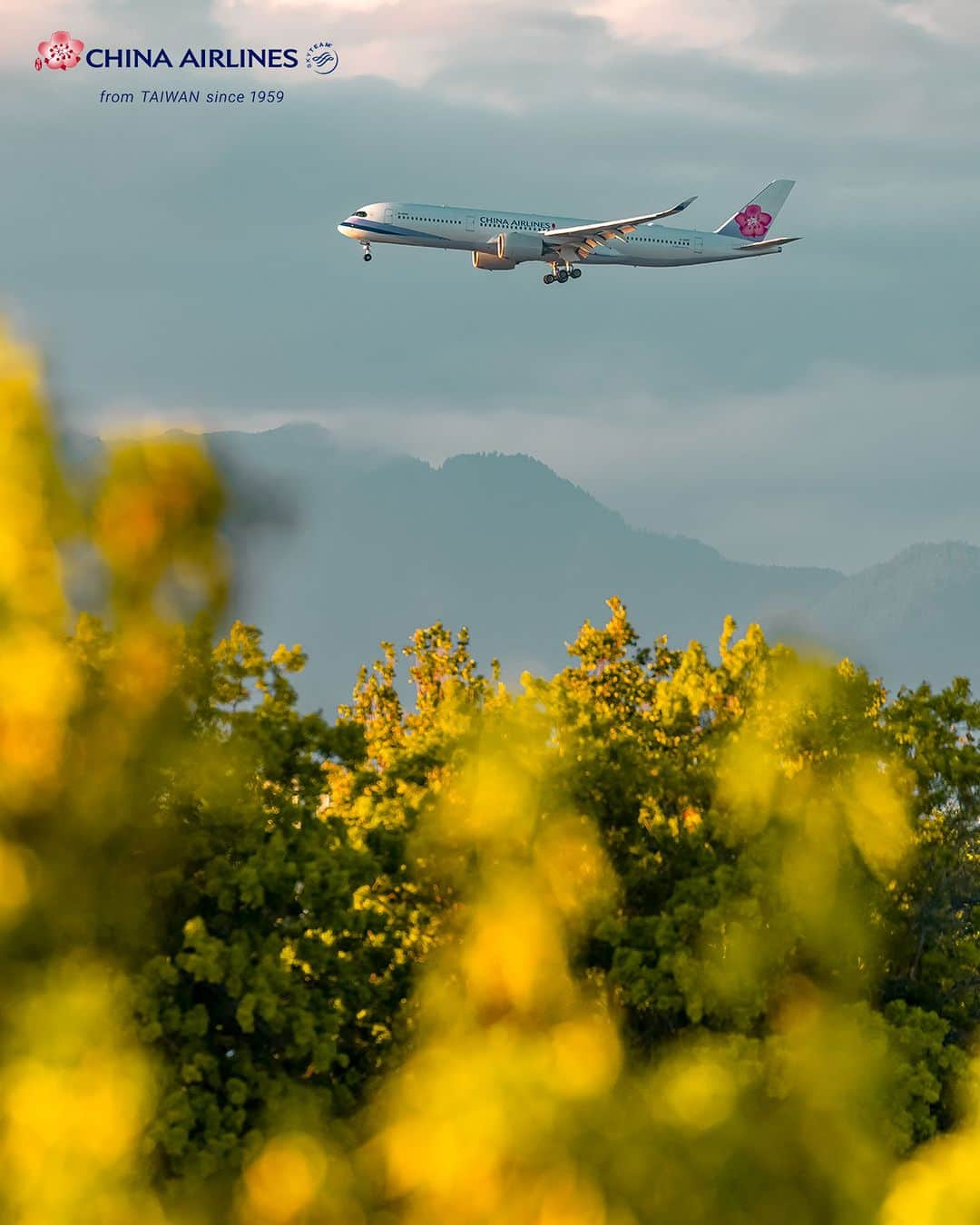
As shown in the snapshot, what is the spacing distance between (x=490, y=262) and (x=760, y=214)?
4815 cm

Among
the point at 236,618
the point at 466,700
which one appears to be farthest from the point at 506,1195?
the point at 466,700

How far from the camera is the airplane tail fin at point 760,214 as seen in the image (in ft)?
492

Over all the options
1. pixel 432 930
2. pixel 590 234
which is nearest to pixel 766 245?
pixel 590 234

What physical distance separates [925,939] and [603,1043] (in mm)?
13220

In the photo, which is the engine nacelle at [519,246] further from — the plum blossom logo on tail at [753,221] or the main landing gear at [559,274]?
the plum blossom logo on tail at [753,221]

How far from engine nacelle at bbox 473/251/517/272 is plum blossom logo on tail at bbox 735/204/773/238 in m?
43.5

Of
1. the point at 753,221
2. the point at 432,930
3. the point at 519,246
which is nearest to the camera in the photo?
the point at 432,930

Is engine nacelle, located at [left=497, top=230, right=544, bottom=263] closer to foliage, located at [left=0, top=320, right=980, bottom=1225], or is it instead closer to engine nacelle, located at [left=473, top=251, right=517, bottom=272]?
engine nacelle, located at [left=473, top=251, right=517, bottom=272]

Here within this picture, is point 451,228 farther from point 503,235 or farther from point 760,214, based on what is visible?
point 760,214

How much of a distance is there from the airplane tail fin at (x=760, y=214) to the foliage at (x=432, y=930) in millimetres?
110587

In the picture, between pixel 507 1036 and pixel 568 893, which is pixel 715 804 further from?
pixel 507 1036

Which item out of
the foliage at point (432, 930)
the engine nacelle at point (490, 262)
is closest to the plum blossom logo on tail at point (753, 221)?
the engine nacelle at point (490, 262)

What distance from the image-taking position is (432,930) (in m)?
38.2

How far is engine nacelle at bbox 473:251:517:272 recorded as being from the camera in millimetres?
109875
